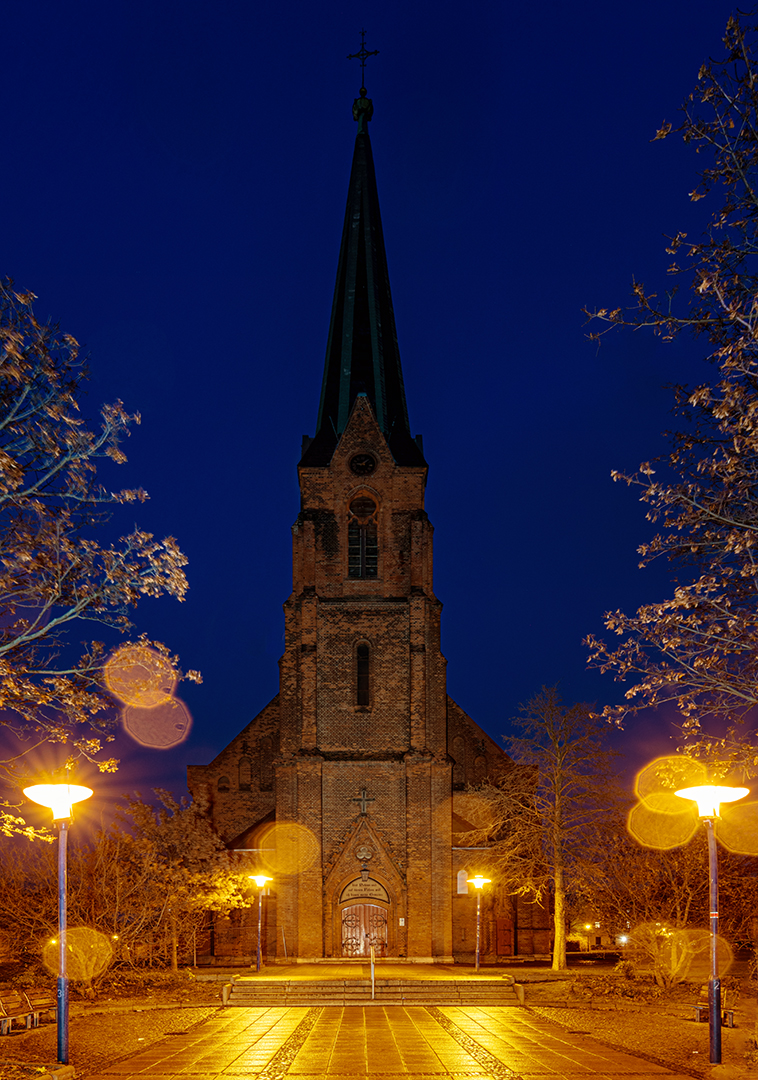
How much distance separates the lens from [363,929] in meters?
37.0

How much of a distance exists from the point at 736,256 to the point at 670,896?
18.9m

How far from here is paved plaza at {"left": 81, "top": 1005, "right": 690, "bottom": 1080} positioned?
14844mm

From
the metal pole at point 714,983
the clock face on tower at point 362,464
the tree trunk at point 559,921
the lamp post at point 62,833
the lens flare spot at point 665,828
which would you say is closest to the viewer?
the lamp post at point 62,833

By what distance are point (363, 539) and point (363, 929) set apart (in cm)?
1555

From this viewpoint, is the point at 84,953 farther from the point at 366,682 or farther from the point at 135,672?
the point at 366,682

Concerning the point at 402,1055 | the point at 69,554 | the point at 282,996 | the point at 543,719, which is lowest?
the point at 282,996

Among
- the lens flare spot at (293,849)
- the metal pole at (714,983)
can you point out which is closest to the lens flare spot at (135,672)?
the metal pole at (714,983)

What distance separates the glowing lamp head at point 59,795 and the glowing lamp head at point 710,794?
27.6 ft

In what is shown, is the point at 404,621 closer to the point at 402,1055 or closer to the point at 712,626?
the point at 402,1055

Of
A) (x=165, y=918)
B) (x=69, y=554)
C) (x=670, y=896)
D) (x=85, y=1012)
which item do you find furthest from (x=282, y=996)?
(x=69, y=554)

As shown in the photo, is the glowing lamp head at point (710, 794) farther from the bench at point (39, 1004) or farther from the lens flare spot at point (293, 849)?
the lens flare spot at point (293, 849)

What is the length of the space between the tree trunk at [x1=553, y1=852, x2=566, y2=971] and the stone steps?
4.62 meters

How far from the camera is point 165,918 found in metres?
29.2

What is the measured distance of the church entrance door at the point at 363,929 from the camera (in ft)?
121
